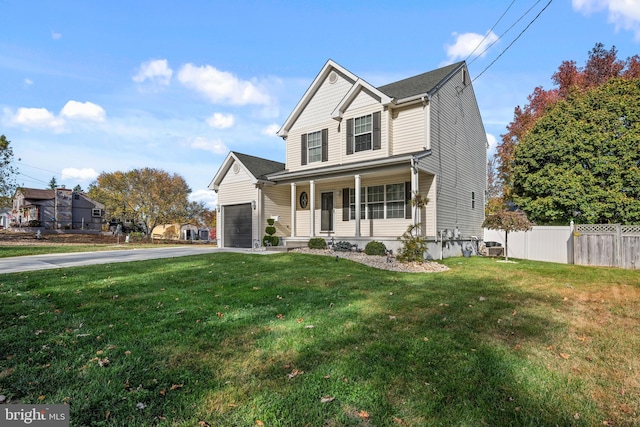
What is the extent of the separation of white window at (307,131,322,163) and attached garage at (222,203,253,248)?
416 centimetres

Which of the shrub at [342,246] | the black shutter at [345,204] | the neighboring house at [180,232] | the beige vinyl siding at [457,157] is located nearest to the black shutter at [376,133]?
the beige vinyl siding at [457,157]

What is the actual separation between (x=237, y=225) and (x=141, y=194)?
19.9 metres

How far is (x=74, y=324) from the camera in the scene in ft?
13.6

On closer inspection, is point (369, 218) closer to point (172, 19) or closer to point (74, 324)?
point (172, 19)

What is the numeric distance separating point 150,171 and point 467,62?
97.5 feet

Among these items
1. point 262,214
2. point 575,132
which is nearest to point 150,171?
point 262,214

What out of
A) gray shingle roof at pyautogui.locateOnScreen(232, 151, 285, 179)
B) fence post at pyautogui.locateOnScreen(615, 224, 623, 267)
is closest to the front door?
gray shingle roof at pyautogui.locateOnScreen(232, 151, 285, 179)

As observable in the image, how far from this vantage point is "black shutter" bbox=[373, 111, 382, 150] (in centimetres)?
1362

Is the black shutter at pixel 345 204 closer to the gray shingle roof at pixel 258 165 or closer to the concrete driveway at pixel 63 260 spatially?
the gray shingle roof at pixel 258 165

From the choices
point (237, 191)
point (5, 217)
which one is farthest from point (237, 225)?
point (5, 217)

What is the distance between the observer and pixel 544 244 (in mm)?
13438

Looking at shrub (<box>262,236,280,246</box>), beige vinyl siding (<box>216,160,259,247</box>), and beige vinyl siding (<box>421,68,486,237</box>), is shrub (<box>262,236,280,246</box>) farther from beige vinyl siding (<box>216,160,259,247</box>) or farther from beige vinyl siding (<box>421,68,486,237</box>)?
beige vinyl siding (<box>421,68,486,237</box>)

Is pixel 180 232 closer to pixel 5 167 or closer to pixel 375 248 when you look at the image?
pixel 5 167

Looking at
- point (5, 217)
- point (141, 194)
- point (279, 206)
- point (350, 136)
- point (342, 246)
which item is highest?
point (350, 136)
